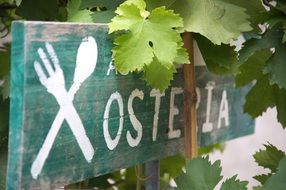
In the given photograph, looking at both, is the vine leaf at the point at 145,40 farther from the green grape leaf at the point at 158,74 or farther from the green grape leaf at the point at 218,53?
the green grape leaf at the point at 218,53

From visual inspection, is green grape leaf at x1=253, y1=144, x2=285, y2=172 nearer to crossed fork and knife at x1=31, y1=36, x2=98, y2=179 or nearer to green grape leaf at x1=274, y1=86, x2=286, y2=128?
green grape leaf at x1=274, y1=86, x2=286, y2=128

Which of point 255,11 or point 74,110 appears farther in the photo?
point 255,11

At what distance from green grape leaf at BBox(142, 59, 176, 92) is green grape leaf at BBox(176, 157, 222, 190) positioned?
12 cm

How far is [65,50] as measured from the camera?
0.50 metres

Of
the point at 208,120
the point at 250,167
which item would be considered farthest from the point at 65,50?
the point at 250,167

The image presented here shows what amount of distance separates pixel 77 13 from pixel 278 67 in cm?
27

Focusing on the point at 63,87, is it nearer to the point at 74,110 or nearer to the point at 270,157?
the point at 74,110

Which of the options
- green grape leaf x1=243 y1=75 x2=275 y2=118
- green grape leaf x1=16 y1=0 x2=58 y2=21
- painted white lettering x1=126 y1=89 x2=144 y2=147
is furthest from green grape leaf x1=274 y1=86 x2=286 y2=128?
green grape leaf x1=16 y1=0 x2=58 y2=21

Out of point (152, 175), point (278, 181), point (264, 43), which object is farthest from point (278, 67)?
point (152, 175)

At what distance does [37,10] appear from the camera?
0.70 metres

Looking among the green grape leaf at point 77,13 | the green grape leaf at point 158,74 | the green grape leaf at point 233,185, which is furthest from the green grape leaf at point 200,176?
the green grape leaf at point 77,13

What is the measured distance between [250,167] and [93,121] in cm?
132

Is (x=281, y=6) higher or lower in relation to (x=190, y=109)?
higher

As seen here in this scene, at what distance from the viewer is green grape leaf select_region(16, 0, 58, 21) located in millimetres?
699
